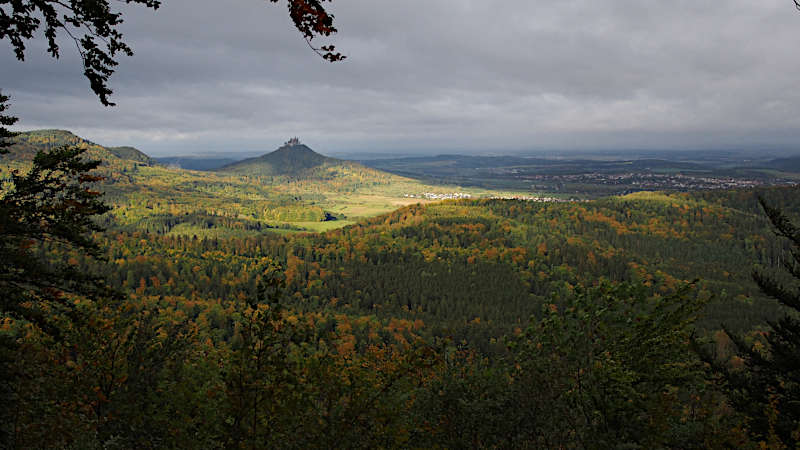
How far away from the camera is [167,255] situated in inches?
5074

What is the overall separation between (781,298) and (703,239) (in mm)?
216674

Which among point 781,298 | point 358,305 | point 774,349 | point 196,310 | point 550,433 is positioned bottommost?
point 358,305

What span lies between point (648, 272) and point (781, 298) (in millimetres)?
136791

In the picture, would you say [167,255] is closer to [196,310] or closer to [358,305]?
[196,310]

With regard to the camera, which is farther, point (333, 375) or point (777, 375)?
point (777, 375)

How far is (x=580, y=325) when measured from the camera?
1501 centimetres

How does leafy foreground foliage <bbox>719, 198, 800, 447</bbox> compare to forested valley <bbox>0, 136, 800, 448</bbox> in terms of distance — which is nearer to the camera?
forested valley <bbox>0, 136, 800, 448</bbox>

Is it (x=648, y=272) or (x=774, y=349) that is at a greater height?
(x=774, y=349)

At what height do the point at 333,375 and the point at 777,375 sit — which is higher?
the point at 333,375

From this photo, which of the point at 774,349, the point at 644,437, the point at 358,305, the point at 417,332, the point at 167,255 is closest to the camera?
the point at 644,437

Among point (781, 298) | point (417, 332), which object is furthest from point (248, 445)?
point (417, 332)

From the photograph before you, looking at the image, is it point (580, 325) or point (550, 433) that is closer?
point (550, 433)

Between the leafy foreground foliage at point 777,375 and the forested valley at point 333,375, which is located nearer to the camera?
the forested valley at point 333,375

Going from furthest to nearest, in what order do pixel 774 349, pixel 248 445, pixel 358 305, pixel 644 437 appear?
1. pixel 358 305
2. pixel 774 349
3. pixel 644 437
4. pixel 248 445
